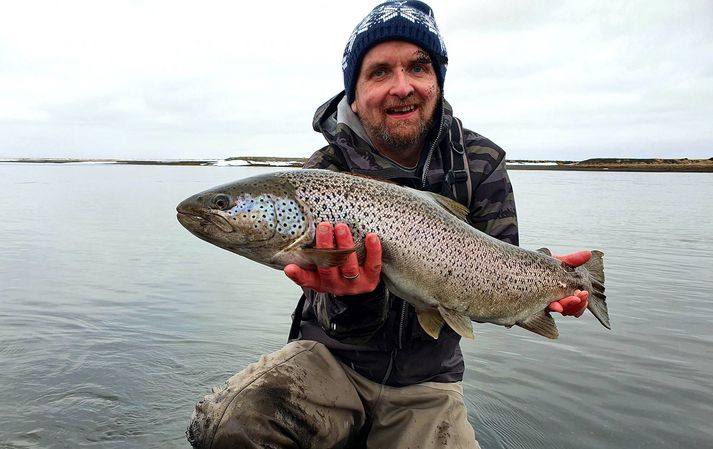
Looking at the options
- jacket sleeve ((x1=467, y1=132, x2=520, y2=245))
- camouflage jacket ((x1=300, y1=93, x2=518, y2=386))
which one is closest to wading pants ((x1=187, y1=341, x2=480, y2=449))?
camouflage jacket ((x1=300, y1=93, x2=518, y2=386))

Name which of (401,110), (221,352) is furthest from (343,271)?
(221,352)

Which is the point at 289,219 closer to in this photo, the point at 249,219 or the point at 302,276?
the point at 249,219

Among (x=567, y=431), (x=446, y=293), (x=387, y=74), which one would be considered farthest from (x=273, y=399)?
(x=567, y=431)

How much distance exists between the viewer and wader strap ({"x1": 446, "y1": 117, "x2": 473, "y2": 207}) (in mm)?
4074

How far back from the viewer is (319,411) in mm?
3775

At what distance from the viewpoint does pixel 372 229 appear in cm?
317

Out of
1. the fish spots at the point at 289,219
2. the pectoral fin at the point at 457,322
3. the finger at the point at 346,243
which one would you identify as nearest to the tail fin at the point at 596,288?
the pectoral fin at the point at 457,322

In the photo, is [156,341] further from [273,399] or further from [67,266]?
[67,266]

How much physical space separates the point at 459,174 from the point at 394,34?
113 centimetres

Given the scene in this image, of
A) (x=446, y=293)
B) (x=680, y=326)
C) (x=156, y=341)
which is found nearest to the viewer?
(x=446, y=293)

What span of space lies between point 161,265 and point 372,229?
8869 mm

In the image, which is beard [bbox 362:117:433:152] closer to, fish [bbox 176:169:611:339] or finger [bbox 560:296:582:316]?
fish [bbox 176:169:611:339]

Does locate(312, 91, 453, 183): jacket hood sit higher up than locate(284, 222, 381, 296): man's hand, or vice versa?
locate(312, 91, 453, 183): jacket hood

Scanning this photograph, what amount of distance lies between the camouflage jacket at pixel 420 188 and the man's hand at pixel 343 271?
0.60 metres
